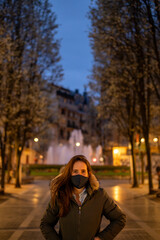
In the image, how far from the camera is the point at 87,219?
339cm

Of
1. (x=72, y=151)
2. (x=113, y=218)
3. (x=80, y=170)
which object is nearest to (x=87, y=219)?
(x=113, y=218)

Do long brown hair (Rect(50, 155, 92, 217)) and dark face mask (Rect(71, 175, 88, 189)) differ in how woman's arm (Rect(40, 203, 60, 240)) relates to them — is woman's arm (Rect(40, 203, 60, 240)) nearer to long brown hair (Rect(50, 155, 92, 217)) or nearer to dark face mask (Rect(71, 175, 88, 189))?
long brown hair (Rect(50, 155, 92, 217))

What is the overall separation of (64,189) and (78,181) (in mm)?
221

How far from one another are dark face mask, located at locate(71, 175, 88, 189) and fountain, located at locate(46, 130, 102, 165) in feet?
176

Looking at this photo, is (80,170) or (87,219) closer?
(87,219)

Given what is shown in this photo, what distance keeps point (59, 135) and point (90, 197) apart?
93.3m

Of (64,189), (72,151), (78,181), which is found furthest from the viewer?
(72,151)

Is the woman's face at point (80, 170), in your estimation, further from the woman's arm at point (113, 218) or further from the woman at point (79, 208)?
the woman's arm at point (113, 218)

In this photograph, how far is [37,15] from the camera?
27.4m

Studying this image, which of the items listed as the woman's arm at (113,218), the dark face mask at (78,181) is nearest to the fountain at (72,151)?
the woman's arm at (113,218)

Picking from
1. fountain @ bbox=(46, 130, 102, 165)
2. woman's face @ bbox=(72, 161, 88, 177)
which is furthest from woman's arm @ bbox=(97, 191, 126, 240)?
fountain @ bbox=(46, 130, 102, 165)

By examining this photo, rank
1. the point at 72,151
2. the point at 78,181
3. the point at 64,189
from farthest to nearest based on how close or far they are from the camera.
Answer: the point at 72,151 → the point at 64,189 → the point at 78,181

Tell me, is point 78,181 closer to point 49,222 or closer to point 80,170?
point 80,170

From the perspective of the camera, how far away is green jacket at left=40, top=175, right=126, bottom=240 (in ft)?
11.1
